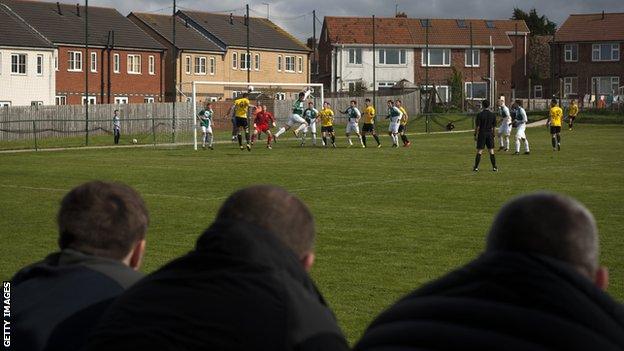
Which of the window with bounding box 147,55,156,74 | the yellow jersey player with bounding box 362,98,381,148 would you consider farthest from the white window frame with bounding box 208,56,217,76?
the yellow jersey player with bounding box 362,98,381,148

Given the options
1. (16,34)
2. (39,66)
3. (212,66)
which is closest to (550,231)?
(16,34)

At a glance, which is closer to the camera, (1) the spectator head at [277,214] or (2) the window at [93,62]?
(1) the spectator head at [277,214]

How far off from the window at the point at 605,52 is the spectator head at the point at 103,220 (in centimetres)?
10264

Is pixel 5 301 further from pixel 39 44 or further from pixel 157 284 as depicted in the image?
pixel 39 44

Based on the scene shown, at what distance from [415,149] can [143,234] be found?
1477 inches

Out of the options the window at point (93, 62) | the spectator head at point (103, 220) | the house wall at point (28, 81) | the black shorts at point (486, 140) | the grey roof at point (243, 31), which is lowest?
the spectator head at point (103, 220)

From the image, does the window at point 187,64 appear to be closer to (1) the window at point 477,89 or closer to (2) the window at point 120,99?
(2) the window at point 120,99

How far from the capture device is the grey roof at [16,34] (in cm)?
6962

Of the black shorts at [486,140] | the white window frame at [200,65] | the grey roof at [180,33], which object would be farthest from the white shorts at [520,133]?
the white window frame at [200,65]

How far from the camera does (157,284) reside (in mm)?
3961

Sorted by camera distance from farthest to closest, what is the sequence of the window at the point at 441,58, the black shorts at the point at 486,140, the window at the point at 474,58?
the window at the point at 474,58 < the window at the point at 441,58 < the black shorts at the point at 486,140

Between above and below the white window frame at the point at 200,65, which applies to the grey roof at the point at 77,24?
above

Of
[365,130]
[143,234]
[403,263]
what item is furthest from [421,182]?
[143,234]

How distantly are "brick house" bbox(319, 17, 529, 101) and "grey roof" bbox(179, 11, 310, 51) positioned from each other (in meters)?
7.05
